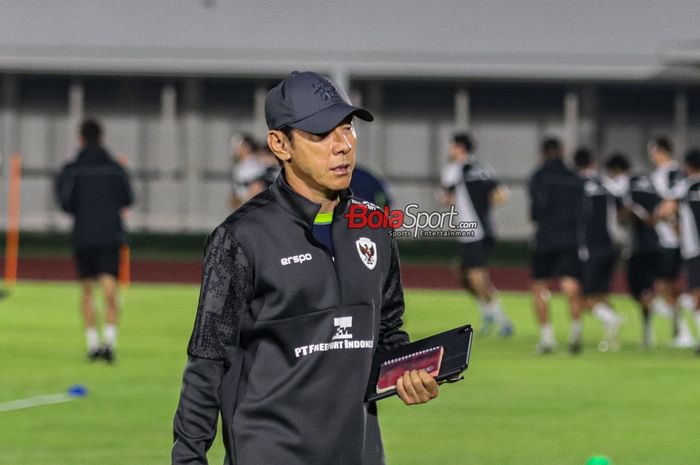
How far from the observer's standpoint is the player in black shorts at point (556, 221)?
752 inches

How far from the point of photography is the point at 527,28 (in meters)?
39.4

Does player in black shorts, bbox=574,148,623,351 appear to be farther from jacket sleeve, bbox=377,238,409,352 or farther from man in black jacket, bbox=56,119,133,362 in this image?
jacket sleeve, bbox=377,238,409,352

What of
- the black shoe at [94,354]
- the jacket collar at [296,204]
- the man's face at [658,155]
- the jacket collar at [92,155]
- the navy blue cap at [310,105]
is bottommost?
the black shoe at [94,354]

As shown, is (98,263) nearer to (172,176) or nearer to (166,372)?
(166,372)

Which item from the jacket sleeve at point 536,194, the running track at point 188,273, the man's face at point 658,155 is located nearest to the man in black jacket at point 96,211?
the jacket sleeve at point 536,194

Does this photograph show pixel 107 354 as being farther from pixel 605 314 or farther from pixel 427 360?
pixel 427 360

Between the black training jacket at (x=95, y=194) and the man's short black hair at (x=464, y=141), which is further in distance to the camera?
the man's short black hair at (x=464, y=141)

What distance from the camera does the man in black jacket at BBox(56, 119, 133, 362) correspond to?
1700 centimetres

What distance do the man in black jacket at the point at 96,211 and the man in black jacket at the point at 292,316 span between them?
12418 millimetres

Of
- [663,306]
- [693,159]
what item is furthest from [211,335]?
[663,306]

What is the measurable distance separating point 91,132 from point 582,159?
598cm

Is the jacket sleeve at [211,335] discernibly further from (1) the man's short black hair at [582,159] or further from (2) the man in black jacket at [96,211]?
(1) the man's short black hair at [582,159]

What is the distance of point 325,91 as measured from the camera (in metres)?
4.66

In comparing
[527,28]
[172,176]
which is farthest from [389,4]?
[172,176]
